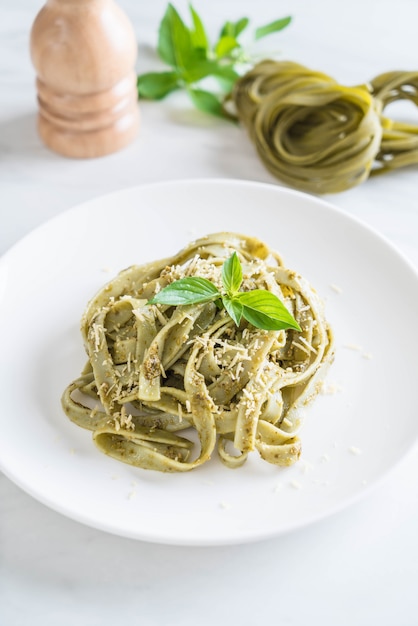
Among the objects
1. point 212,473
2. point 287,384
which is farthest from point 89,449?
point 287,384

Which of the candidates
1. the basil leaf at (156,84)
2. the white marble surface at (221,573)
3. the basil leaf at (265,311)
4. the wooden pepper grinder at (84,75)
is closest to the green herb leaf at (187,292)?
the basil leaf at (265,311)

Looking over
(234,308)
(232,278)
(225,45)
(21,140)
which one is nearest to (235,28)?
(225,45)

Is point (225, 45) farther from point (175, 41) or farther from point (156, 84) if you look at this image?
point (156, 84)

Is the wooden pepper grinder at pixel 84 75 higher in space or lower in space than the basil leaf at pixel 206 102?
higher

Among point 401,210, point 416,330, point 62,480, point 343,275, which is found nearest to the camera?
point 62,480

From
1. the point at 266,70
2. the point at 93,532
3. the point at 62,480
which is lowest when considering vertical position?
the point at 93,532

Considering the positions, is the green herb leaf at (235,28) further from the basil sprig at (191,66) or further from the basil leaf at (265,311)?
the basil leaf at (265,311)

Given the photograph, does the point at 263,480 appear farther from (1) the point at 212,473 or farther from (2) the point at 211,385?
(2) the point at 211,385
